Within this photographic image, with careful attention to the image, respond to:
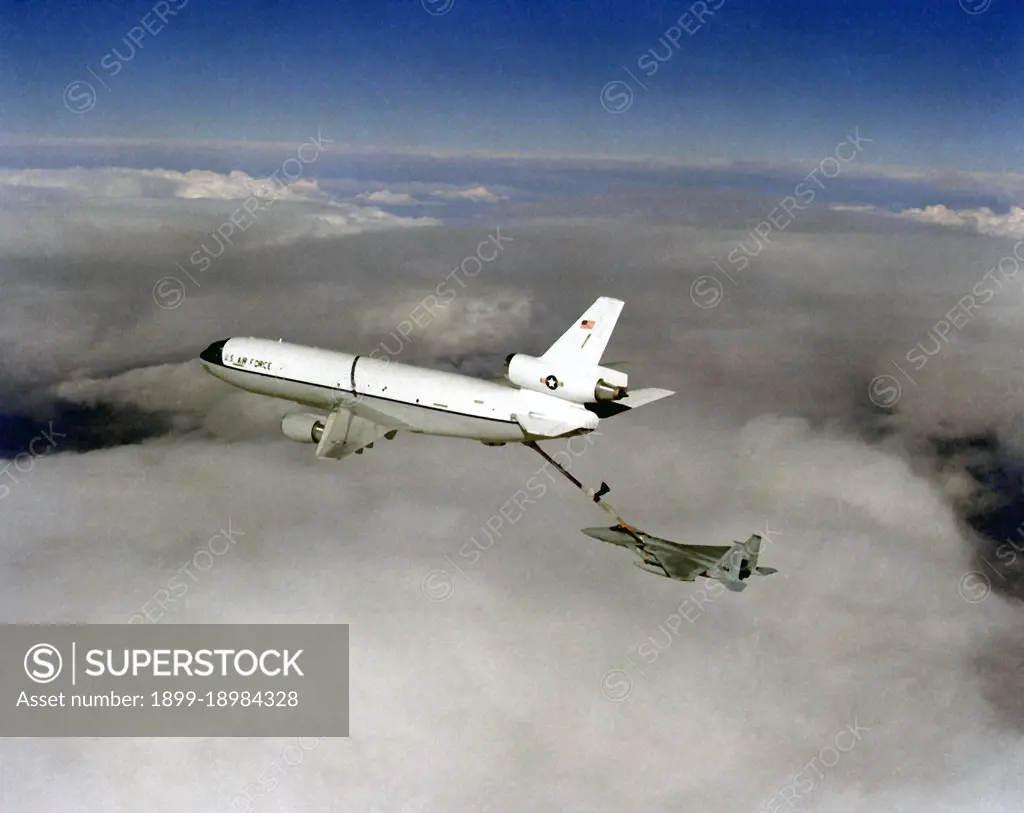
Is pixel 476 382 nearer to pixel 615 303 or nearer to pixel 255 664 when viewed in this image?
pixel 615 303

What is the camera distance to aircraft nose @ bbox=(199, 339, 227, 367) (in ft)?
127

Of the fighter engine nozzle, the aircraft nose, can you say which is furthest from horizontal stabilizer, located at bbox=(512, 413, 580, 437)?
the aircraft nose

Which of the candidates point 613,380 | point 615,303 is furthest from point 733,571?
point 615,303

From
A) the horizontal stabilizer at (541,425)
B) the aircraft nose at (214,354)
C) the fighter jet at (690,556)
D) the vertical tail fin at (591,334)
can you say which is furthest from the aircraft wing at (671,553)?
the aircraft nose at (214,354)

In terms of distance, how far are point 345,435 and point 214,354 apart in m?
6.91

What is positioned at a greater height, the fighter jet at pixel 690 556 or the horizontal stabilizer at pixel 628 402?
the horizontal stabilizer at pixel 628 402

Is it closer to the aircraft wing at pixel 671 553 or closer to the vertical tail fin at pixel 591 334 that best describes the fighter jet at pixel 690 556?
the aircraft wing at pixel 671 553

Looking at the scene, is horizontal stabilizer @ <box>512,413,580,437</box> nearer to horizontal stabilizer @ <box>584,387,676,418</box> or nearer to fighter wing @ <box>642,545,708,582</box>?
horizontal stabilizer @ <box>584,387,676,418</box>

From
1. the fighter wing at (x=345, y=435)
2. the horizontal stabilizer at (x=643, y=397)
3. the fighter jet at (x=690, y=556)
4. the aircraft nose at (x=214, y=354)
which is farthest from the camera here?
the aircraft nose at (x=214, y=354)

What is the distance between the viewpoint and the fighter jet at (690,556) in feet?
102

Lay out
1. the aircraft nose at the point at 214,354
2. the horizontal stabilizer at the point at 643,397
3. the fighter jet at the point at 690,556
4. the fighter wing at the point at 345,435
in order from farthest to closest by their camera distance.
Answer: the aircraft nose at the point at 214,354, the fighter wing at the point at 345,435, the horizontal stabilizer at the point at 643,397, the fighter jet at the point at 690,556

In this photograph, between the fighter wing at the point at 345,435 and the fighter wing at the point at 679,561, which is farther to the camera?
the fighter wing at the point at 345,435

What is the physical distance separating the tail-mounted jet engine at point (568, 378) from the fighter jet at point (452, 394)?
0.09ft

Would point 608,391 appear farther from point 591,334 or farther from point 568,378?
point 591,334
